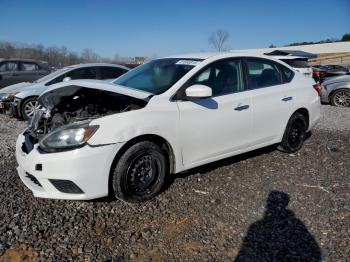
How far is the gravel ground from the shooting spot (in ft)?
9.15

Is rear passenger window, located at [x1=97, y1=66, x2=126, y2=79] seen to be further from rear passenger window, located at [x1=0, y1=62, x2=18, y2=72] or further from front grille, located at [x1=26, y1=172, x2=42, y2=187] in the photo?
front grille, located at [x1=26, y1=172, x2=42, y2=187]

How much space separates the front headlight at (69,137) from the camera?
3158mm

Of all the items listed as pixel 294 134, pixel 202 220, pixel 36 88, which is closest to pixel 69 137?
pixel 202 220

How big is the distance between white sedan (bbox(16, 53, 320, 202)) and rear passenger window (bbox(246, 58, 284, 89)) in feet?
0.05

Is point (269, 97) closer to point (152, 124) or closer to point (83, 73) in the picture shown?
point (152, 124)

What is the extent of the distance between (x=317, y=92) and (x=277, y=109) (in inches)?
49.0

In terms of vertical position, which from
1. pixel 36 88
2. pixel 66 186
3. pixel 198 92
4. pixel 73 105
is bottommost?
pixel 66 186

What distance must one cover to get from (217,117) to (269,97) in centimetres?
110

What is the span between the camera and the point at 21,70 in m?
12.9

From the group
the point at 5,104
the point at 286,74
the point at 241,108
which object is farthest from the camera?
the point at 5,104

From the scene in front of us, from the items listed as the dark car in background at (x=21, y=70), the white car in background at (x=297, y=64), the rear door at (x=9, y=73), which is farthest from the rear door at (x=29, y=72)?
the white car in background at (x=297, y=64)

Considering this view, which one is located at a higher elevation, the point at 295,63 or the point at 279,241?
the point at 295,63

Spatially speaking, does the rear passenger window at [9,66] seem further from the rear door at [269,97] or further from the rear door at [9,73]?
the rear door at [269,97]

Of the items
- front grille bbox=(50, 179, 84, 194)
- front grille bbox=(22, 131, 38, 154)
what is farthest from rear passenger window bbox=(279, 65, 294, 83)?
front grille bbox=(22, 131, 38, 154)
